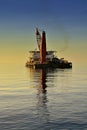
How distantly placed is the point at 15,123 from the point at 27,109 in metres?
7.12

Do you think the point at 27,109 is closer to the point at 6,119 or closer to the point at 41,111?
the point at 41,111

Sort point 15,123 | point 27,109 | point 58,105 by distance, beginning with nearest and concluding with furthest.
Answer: point 15,123 → point 27,109 → point 58,105

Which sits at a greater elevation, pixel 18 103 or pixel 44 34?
pixel 44 34

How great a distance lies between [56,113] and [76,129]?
6.70 metres

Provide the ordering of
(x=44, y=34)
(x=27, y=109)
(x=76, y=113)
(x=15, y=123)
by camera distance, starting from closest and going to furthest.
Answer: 1. (x=15, y=123)
2. (x=76, y=113)
3. (x=27, y=109)
4. (x=44, y=34)

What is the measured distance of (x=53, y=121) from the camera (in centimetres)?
2712

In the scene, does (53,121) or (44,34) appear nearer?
(53,121)

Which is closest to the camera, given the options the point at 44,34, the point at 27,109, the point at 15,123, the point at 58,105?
the point at 15,123

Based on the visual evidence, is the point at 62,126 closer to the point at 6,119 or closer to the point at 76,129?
the point at 76,129

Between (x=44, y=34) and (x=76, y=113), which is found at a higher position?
(x=44, y=34)

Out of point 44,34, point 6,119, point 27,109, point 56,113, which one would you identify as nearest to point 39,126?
point 6,119

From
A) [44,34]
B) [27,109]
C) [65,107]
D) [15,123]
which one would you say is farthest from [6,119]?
[44,34]

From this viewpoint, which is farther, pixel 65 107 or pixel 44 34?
pixel 44 34

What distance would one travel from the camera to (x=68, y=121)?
27.0 m
